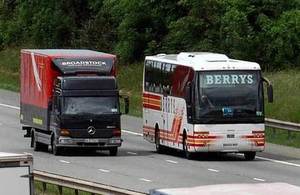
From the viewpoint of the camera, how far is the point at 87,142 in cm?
3241

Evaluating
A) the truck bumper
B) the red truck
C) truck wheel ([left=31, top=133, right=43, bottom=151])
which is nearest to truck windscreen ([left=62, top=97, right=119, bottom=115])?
the red truck

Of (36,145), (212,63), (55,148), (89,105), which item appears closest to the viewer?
(212,63)

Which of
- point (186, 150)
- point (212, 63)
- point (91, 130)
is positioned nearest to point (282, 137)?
point (186, 150)

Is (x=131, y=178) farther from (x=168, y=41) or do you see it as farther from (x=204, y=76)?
(x=168, y=41)

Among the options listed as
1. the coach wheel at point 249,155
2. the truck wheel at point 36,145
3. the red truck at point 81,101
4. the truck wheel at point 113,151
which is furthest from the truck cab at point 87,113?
the coach wheel at point 249,155

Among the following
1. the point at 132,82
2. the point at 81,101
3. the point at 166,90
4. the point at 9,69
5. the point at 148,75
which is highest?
the point at 148,75

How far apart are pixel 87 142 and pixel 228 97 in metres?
4.33

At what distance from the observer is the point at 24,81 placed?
36.2 meters

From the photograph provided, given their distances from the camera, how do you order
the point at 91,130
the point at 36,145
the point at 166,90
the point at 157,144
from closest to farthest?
the point at 91,130
the point at 166,90
the point at 157,144
the point at 36,145

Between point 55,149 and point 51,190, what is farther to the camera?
point 55,149

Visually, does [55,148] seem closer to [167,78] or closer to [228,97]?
[167,78]

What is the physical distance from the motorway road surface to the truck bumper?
0.41m

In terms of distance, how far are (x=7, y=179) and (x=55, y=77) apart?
1942 cm

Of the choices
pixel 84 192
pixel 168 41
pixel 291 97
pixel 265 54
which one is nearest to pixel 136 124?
pixel 291 97
